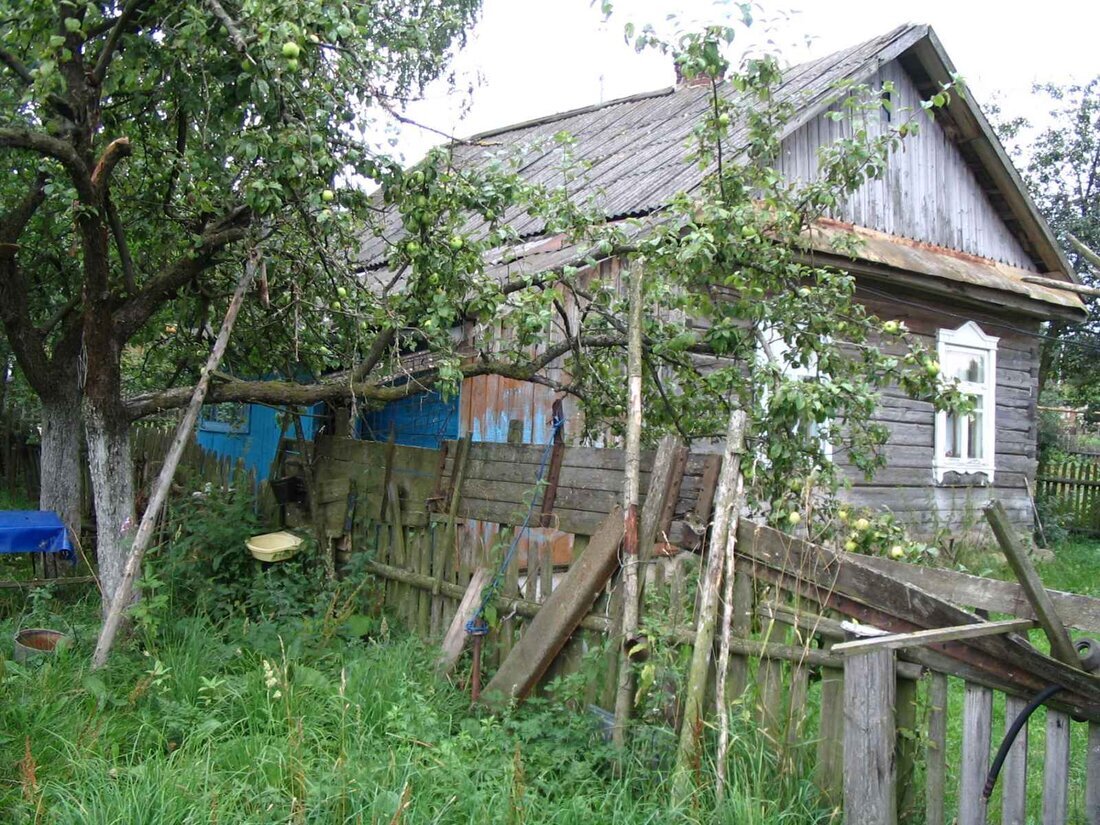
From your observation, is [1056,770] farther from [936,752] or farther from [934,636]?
[934,636]

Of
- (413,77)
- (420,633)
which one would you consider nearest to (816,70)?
(413,77)

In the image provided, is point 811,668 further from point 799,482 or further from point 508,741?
point 508,741

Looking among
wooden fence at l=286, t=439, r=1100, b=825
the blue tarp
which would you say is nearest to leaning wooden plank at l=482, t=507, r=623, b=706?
wooden fence at l=286, t=439, r=1100, b=825

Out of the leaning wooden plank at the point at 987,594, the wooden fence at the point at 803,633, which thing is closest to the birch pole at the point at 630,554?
the wooden fence at the point at 803,633

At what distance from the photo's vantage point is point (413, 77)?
12.6 metres

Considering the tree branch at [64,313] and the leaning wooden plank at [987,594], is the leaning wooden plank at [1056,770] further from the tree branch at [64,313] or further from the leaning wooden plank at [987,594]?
the tree branch at [64,313]

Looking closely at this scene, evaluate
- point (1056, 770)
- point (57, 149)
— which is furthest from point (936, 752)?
point (57, 149)

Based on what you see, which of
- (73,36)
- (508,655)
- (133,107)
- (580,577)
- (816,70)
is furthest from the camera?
(816,70)

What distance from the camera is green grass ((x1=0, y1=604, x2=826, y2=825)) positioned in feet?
10.6

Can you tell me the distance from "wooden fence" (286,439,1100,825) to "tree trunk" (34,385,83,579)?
3.71 metres

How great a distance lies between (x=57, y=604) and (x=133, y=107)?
3.44m

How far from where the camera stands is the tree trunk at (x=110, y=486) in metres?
5.48

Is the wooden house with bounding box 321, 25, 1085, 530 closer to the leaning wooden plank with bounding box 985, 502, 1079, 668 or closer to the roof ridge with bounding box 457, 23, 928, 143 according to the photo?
the roof ridge with bounding box 457, 23, 928, 143

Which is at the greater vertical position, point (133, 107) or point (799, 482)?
point (133, 107)
